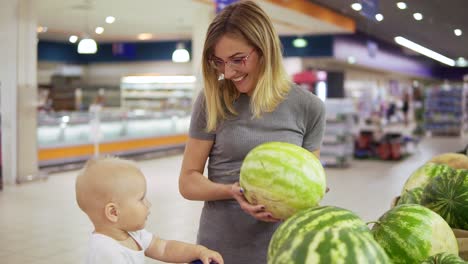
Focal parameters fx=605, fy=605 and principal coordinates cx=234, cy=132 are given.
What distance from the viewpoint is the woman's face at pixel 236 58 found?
67.6 inches

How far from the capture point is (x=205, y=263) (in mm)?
1573

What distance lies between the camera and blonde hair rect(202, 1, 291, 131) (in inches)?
67.7

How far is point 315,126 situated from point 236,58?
1.23 ft

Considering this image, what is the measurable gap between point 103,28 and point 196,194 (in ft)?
55.3

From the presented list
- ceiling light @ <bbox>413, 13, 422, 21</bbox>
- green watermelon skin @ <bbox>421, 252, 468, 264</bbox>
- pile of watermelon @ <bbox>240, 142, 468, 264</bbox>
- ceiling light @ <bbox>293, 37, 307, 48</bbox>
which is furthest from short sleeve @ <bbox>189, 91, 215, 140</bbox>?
ceiling light @ <bbox>293, 37, 307, 48</bbox>

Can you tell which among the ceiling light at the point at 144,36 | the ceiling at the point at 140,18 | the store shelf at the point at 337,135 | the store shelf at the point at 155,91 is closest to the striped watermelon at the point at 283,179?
the ceiling at the point at 140,18

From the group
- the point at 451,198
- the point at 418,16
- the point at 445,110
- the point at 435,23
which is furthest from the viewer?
the point at 445,110

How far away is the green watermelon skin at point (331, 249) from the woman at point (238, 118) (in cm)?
74

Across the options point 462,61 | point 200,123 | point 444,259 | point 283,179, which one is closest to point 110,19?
point 462,61

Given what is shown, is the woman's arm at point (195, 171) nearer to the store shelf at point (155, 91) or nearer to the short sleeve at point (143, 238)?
the short sleeve at point (143, 238)

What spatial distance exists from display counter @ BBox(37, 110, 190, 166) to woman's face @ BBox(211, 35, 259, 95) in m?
10.7

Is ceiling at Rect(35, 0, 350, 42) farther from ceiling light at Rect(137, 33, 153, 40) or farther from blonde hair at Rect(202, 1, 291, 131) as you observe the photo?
blonde hair at Rect(202, 1, 291, 131)

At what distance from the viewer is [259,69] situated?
5.82 ft

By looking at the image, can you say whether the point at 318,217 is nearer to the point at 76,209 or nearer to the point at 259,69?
the point at 259,69
